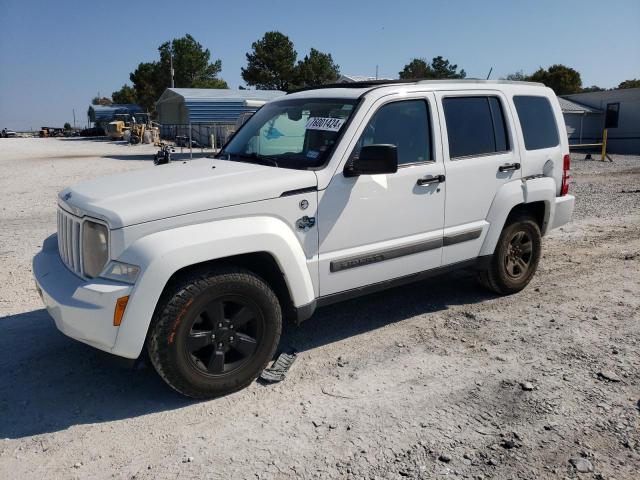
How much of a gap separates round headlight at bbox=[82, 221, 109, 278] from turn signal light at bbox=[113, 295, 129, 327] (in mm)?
279

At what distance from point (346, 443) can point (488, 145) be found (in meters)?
3.02

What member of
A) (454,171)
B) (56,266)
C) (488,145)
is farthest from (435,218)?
(56,266)

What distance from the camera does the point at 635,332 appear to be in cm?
444

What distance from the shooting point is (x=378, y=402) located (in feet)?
11.2

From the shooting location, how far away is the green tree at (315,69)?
204 feet

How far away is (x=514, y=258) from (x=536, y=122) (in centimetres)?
138

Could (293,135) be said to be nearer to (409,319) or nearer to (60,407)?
(409,319)

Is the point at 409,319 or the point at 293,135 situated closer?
the point at 293,135

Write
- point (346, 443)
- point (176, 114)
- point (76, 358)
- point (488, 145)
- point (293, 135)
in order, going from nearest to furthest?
point (346, 443), point (76, 358), point (293, 135), point (488, 145), point (176, 114)

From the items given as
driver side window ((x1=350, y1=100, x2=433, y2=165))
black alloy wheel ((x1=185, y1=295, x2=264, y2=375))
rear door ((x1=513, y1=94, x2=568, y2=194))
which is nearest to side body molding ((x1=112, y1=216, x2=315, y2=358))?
black alloy wheel ((x1=185, y1=295, x2=264, y2=375))

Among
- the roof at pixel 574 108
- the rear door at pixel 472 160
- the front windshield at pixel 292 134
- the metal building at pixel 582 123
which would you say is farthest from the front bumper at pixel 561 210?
the metal building at pixel 582 123

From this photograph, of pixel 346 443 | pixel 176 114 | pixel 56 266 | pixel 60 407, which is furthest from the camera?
pixel 176 114

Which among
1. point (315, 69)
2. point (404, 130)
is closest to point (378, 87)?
point (404, 130)

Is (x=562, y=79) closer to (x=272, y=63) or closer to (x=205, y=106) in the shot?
(x=272, y=63)
